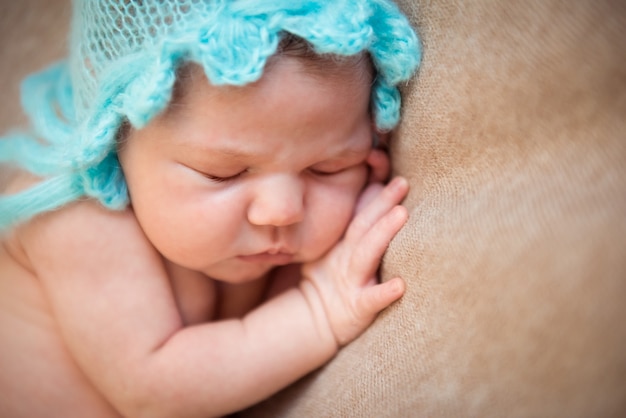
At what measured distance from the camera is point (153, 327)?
3.07 ft

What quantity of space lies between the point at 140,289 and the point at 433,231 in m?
0.44

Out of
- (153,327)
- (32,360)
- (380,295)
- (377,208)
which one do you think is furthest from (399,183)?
(32,360)

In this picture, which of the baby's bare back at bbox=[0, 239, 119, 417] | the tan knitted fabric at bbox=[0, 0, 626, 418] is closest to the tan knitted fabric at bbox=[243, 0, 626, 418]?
the tan knitted fabric at bbox=[0, 0, 626, 418]

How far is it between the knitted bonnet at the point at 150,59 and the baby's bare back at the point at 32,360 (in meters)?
0.12

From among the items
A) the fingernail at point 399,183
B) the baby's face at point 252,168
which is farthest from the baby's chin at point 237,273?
the fingernail at point 399,183

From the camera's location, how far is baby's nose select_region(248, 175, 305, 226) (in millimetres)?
869

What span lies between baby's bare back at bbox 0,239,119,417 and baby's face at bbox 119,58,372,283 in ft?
0.76

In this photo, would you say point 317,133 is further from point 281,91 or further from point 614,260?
point 614,260

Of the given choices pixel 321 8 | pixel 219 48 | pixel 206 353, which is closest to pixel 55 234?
pixel 206 353

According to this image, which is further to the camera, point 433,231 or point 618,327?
point 433,231

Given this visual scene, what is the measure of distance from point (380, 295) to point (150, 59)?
44 cm

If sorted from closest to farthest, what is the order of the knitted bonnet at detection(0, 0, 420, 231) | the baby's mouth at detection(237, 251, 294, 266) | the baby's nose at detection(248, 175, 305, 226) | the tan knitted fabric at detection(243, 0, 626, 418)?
the tan knitted fabric at detection(243, 0, 626, 418) → the knitted bonnet at detection(0, 0, 420, 231) → the baby's nose at detection(248, 175, 305, 226) → the baby's mouth at detection(237, 251, 294, 266)

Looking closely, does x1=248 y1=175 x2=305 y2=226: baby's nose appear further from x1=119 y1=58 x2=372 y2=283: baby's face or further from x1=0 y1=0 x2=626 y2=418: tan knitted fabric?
x1=0 y1=0 x2=626 y2=418: tan knitted fabric

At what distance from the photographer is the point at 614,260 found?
0.61 meters
